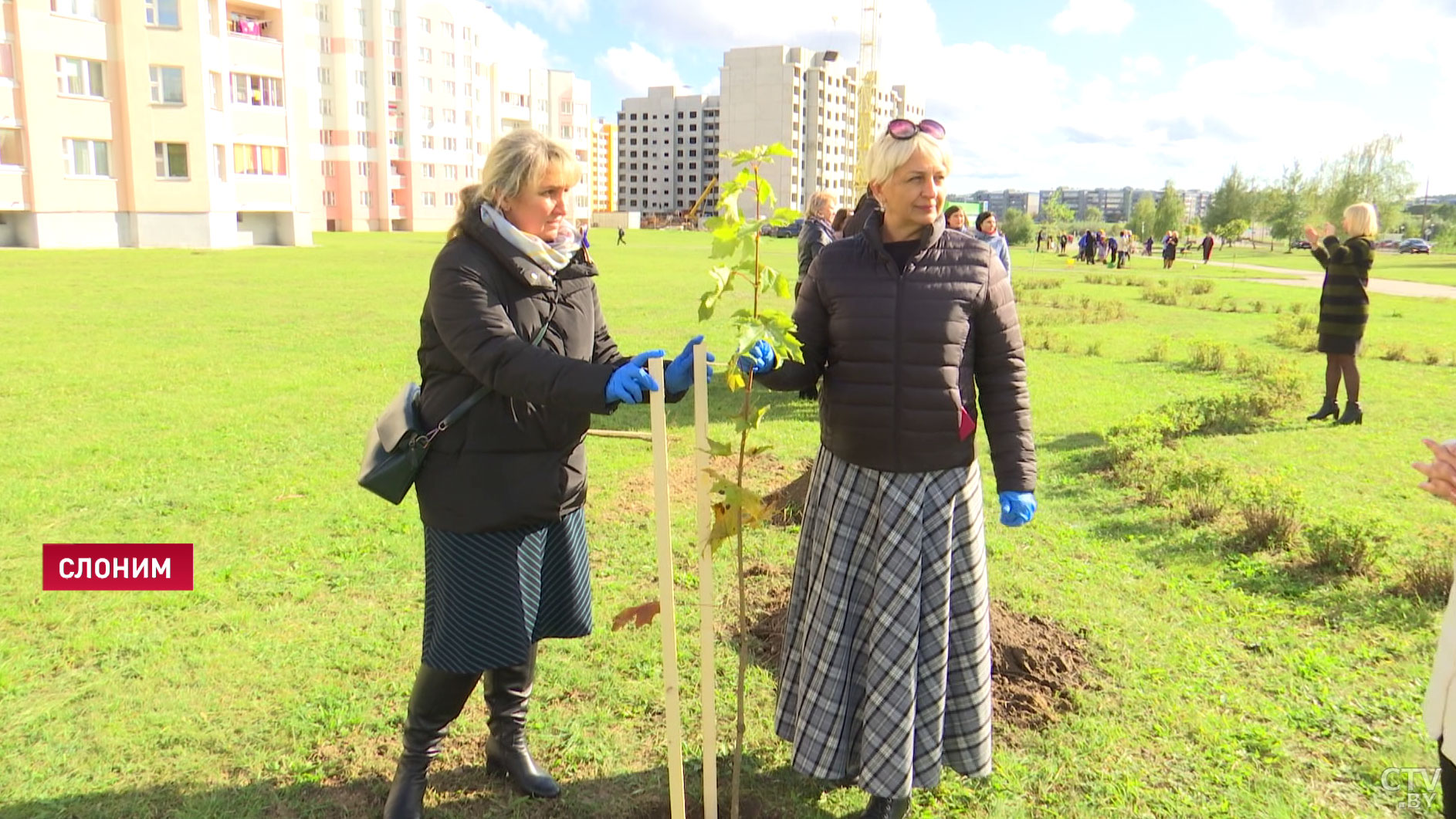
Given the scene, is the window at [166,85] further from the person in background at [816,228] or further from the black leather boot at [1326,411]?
the black leather boot at [1326,411]

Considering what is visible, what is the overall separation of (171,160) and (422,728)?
41.5 m

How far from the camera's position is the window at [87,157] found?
34.9 meters

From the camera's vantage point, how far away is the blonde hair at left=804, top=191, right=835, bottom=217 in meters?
8.44

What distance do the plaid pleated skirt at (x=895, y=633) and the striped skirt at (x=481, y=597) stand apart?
0.86 metres

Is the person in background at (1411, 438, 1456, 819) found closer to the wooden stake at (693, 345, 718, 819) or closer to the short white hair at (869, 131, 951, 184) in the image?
the short white hair at (869, 131, 951, 184)

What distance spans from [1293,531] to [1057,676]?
8.28 ft

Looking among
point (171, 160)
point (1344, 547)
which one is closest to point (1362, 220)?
point (1344, 547)

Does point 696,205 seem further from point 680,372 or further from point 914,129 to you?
point 914,129

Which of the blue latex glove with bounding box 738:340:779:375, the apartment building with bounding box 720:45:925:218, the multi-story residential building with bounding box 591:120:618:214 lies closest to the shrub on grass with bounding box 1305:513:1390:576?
the blue latex glove with bounding box 738:340:779:375

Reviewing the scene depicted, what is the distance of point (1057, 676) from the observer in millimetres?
3812

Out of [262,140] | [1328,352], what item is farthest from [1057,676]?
[262,140]

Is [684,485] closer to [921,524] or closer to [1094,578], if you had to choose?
[1094,578]

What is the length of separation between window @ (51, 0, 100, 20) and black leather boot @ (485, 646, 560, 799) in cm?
4133

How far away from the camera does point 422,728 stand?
281 centimetres
